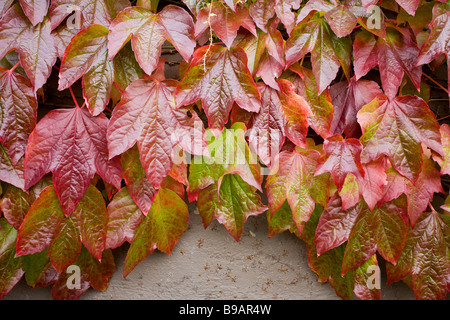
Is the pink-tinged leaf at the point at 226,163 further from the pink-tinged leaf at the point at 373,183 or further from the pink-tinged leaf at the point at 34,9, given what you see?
the pink-tinged leaf at the point at 34,9

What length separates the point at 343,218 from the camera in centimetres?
110

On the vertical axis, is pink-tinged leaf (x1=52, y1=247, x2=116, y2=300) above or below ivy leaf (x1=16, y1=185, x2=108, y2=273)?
below

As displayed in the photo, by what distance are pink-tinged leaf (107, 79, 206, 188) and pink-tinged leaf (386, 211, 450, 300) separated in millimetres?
807

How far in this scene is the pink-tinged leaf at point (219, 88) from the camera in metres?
0.96

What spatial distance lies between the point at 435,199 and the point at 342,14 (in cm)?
78

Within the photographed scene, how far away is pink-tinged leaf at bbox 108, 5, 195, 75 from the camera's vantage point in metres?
0.90

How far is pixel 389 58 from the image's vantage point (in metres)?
1.03

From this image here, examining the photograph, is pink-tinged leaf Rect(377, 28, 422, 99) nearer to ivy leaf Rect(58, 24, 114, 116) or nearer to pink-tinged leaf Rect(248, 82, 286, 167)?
pink-tinged leaf Rect(248, 82, 286, 167)

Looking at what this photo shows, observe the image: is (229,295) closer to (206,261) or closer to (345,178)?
(206,261)

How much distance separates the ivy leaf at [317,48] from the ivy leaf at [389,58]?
0.09 metres

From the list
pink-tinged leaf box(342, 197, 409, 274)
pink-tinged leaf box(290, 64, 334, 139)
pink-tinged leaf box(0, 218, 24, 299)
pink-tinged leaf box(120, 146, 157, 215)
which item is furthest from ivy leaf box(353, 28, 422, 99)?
pink-tinged leaf box(0, 218, 24, 299)

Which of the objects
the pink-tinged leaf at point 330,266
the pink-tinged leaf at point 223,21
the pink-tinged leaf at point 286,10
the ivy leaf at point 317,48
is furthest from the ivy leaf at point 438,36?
the pink-tinged leaf at point 330,266

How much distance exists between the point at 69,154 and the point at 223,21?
58cm

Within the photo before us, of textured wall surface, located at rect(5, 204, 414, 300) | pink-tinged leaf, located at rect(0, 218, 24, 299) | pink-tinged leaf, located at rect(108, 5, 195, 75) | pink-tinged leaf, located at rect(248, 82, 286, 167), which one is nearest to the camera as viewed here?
pink-tinged leaf, located at rect(108, 5, 195, 75)
